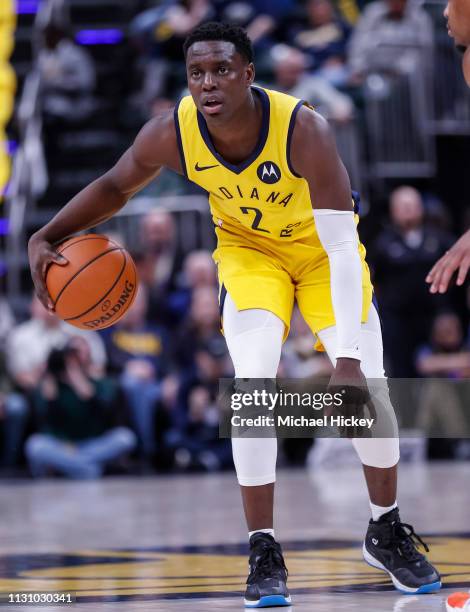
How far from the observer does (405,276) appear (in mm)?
9414

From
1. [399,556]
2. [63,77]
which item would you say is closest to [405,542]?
[399,556]

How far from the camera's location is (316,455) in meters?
9.55

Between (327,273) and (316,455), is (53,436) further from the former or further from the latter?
(327,273)

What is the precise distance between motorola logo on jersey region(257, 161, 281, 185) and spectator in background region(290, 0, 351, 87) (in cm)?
753

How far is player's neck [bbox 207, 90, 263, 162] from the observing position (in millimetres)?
3766

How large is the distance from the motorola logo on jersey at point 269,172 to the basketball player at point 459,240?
26.1 inches

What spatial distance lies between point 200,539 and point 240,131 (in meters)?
2.26

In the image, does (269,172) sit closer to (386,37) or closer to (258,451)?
(258,451)

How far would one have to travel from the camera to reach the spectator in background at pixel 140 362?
9.42m

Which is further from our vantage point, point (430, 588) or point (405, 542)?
point (405, 542)

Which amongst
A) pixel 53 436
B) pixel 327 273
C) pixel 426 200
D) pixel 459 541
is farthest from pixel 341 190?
pixel 426 200

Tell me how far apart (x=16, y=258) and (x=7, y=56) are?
301cm

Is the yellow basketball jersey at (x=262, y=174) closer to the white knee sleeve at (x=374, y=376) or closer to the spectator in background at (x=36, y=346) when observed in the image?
the white knee sleeve at (x=374, y=376)

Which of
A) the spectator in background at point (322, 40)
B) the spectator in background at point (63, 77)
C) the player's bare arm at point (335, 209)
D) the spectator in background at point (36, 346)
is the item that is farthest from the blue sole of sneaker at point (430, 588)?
the spectator in background at point (63, 77)
